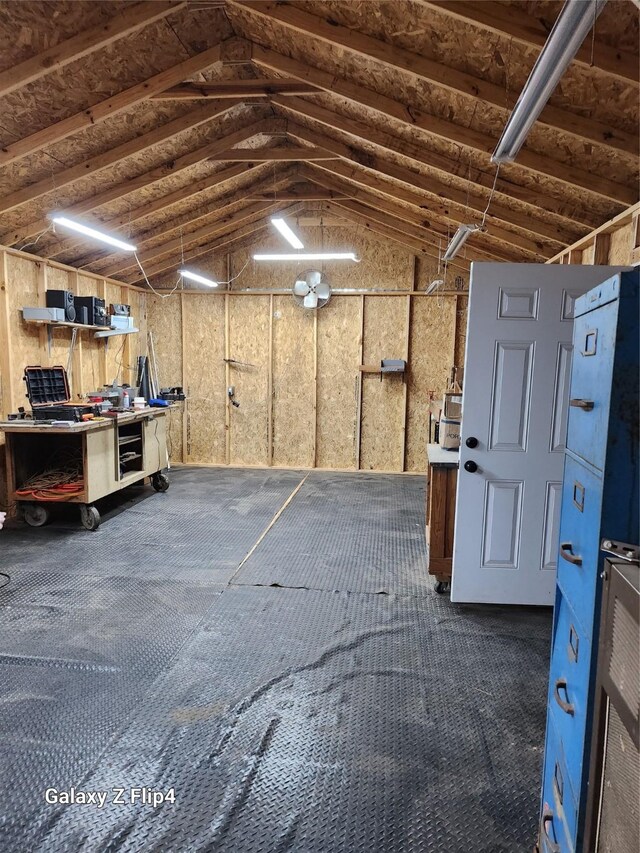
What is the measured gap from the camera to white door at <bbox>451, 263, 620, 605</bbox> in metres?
3.02

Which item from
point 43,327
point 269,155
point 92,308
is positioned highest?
point 269,155

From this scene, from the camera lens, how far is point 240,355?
7660 mm

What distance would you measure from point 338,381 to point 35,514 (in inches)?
169

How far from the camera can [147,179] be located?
15.9 feet

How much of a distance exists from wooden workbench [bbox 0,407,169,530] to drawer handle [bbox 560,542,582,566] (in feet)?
13.5

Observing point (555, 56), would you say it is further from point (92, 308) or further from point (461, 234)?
point (92, 308)

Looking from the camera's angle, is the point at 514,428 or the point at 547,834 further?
the point at 514,428

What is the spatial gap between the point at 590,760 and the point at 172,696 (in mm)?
1918

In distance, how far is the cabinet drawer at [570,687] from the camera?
117 centimetres

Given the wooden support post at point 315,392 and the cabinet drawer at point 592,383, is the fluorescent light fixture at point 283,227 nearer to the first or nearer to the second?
the wooden support post at point 315,392

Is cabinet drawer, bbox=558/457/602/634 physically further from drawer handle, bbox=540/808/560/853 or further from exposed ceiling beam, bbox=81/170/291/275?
exposed ceiling beam, bbox=81/170/291/275

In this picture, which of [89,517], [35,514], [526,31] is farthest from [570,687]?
[35,514]

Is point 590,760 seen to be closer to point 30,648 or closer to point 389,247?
point 30,648

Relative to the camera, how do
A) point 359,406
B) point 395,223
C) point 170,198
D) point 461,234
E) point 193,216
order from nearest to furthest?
point 461,234 → point 170,198 → point 193,216 → point 395,223 → point 359,406
